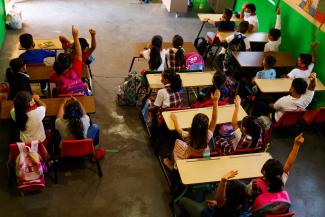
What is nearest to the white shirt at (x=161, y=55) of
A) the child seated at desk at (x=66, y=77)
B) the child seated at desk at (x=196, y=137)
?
the child seated at desk at (x=66, y=77)

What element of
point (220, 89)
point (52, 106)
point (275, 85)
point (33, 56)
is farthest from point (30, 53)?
point (275, 85)

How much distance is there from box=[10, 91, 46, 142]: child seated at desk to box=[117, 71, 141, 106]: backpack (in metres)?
1.53

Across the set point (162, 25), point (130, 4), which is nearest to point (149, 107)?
point (162, 25)

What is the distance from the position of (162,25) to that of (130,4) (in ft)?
4.40

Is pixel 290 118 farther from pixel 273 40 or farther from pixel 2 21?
pixel 2 21

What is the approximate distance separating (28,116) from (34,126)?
0.13 metres

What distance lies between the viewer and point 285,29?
651 centimetres

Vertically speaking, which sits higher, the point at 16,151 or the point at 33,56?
the point at 33,56

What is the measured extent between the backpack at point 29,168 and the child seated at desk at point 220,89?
6.26ft

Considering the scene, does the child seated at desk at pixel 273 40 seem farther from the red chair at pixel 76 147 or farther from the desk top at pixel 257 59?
the red chair at pixel 76 147

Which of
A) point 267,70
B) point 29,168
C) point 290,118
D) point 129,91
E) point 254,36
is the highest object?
point 254,36

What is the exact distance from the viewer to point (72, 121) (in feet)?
12.8

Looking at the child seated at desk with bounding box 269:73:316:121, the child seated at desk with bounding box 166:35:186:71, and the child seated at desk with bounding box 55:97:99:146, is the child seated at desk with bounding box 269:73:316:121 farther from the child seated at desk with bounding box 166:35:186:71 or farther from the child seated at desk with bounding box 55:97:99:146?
the child seated at desk with bounding box 55:97:99:146

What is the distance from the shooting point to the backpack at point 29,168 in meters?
3.72
